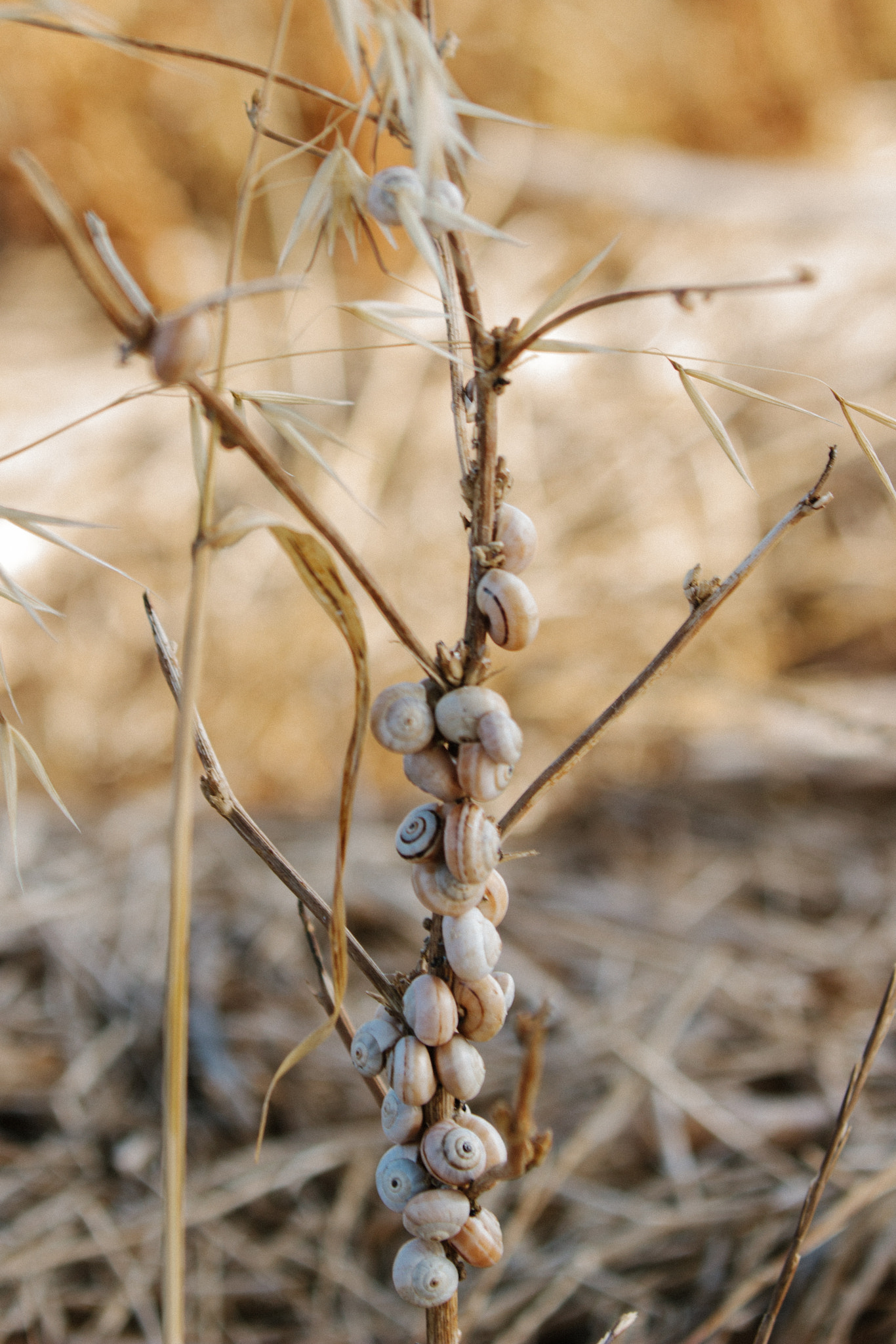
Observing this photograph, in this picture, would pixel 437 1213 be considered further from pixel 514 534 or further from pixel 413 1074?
pixel 514 534

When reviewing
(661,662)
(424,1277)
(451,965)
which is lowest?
(424,1277)

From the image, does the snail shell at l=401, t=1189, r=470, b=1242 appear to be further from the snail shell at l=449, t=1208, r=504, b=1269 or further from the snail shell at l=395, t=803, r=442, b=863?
the snail shell at l=395, t=803, r=442, b=863

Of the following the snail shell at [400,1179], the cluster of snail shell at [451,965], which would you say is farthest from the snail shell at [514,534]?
the snail shell at [400,1179]

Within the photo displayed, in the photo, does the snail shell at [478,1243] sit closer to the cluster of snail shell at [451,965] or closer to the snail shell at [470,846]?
the cluster of snail shell at [451,965]

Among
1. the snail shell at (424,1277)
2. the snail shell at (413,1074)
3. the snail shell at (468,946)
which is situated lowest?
the snail shell at (424,1277)

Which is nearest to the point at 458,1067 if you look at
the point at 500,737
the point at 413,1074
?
the point at 413,1074

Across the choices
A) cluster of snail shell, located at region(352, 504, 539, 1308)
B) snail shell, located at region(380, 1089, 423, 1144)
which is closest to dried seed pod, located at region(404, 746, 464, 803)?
cluster of snail shell, located at region(352, 504, 539, 1308)
